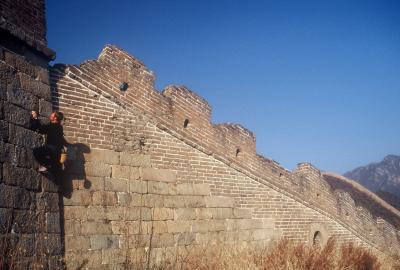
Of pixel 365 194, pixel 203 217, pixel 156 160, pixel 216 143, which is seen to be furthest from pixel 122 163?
pixel 365 194

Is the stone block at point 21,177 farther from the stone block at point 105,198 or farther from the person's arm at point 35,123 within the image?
the stone block at point 105,198

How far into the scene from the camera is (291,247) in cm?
629

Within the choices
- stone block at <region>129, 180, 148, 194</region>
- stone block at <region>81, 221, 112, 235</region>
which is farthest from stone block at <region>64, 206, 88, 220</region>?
stone block at <region>129, 180, 148, 194</region>

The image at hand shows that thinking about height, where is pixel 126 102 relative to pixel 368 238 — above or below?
above

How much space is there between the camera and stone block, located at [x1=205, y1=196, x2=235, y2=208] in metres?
7.27

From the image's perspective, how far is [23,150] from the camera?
15.8ft

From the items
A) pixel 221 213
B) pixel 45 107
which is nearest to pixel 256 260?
pixel 221 213

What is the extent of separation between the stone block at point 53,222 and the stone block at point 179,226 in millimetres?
2051

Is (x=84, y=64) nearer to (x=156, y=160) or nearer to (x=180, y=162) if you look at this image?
(x=156, y=160)

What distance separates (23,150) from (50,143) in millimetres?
457

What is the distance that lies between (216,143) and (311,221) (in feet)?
13.9

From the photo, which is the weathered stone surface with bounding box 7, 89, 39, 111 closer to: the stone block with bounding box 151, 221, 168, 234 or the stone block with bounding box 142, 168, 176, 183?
the stone block with bounding box 142, 168, 176, 183

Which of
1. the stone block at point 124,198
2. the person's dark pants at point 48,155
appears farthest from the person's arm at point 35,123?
the stone block at point 124,198

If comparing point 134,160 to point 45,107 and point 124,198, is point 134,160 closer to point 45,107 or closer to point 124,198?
point 124,198
